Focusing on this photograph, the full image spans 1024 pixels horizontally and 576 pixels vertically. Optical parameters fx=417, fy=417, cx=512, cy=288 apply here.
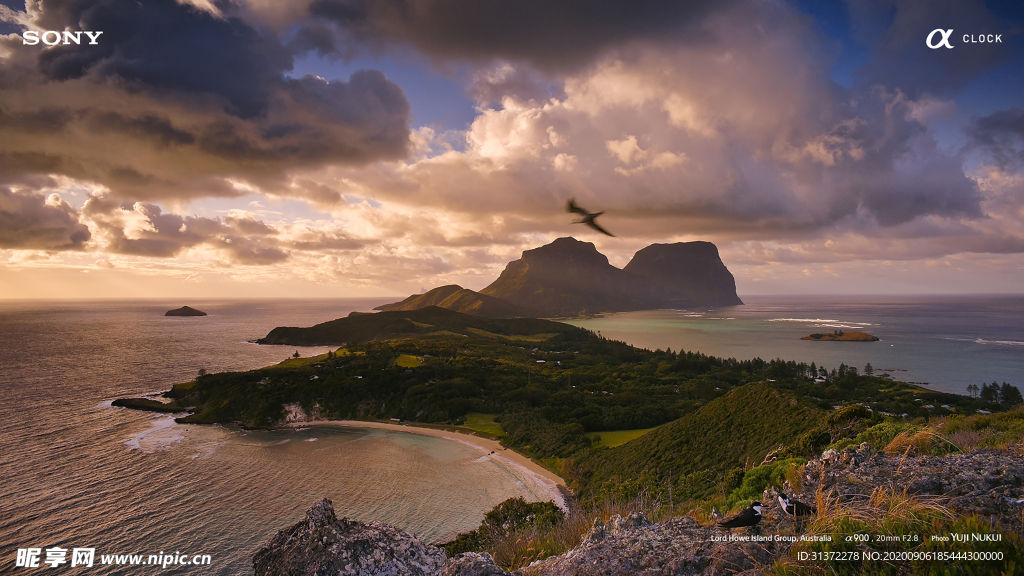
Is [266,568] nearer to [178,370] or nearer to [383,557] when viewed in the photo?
[383,557]

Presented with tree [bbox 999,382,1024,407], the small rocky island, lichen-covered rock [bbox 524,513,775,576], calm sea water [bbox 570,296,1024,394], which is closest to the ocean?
calm sea water [bbox 570,296,1024,394]

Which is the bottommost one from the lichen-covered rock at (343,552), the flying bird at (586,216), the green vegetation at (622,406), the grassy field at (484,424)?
the grassy field at (484,424)

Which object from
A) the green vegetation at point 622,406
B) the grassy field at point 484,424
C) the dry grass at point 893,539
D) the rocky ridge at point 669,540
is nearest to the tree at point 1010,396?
the green vegetation at point 622,406

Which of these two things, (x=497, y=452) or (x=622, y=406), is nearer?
(x=497, y=452)

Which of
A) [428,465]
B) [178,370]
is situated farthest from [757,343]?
[178,370]

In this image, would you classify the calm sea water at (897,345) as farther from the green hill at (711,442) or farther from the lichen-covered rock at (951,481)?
the lichen-covered rock at (951,481)

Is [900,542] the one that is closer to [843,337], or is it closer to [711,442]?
[711,442]
